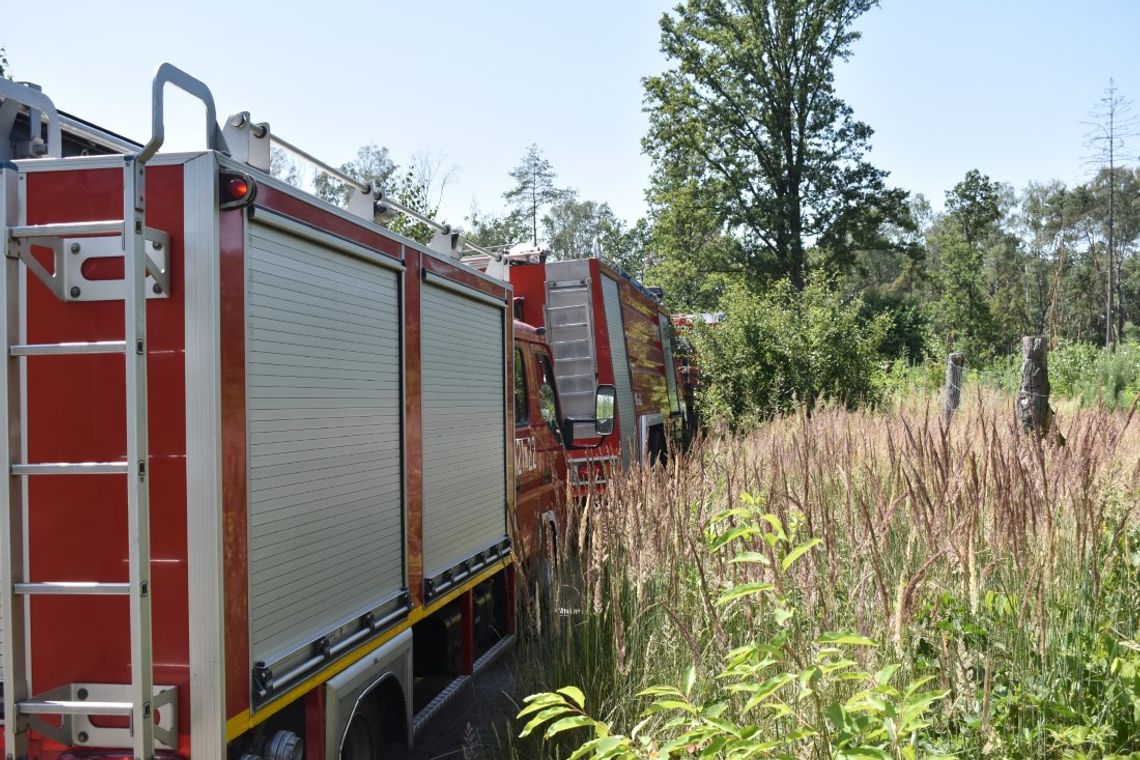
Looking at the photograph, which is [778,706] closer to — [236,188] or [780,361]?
[236,188]

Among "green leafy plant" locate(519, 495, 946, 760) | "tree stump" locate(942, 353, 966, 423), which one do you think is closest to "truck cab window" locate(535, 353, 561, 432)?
"green leafy plant" locate(519, 495, 946, 760)

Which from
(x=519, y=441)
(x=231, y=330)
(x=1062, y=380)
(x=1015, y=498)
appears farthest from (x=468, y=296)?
(x=1062, y=380)

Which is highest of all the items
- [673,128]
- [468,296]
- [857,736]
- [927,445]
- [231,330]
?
[673,128]

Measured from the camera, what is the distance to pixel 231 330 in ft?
9.48

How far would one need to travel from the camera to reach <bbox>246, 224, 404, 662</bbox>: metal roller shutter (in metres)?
3.05

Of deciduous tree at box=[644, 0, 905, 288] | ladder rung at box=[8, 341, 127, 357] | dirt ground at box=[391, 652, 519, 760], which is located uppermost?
deciduous tree at box=[644, 0, 905, 288]

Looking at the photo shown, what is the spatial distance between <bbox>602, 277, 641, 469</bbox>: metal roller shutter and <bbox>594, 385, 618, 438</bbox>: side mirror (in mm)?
2682

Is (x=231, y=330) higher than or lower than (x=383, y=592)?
higher

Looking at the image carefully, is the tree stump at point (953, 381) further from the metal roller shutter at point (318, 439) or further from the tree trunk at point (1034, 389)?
the metal roller shutter at point (318, 439)

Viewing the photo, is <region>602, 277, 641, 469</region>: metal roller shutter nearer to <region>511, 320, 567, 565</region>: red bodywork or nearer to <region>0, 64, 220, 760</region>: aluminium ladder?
<region>511, 320, 567, 565</region>: red bodywork

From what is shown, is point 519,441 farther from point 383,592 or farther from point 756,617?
point 756,617

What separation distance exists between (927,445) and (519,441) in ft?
9.53

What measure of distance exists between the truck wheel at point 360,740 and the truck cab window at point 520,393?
268 centimetres

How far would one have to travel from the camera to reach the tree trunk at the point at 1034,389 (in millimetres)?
6719
